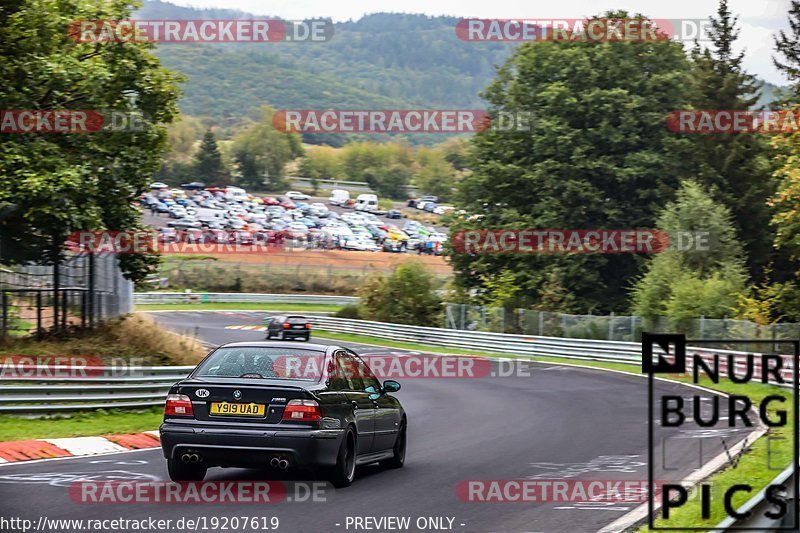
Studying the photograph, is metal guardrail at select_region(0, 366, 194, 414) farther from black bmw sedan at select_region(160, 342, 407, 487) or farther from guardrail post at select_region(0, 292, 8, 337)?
black bmw sedan at select_region(160, 342, 407, 487)

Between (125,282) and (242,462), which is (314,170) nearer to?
(125,282)

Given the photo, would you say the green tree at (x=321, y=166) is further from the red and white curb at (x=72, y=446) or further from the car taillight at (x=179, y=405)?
the car taillight at (x=179, y=405)

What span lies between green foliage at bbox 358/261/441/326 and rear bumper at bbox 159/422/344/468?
4266cm

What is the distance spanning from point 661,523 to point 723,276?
38.4 metres

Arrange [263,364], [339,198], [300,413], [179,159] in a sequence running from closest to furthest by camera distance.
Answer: [300,413] < [263,364] < [339,198] < [179,159]

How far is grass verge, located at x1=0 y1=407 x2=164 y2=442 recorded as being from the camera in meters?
17.3

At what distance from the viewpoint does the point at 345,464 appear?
11.5m

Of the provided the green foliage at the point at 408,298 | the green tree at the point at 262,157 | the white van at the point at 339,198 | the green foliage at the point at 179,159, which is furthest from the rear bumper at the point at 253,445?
the green tree at the point at 262,157

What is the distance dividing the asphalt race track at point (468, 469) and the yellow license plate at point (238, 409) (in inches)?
41.2

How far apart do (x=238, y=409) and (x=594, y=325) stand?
33.2m

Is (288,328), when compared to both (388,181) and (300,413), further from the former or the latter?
(388,181)

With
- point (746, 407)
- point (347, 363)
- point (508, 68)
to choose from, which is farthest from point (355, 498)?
point (508, 68)

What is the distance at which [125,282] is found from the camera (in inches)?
1236

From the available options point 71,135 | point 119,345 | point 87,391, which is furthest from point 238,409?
point 71,135
